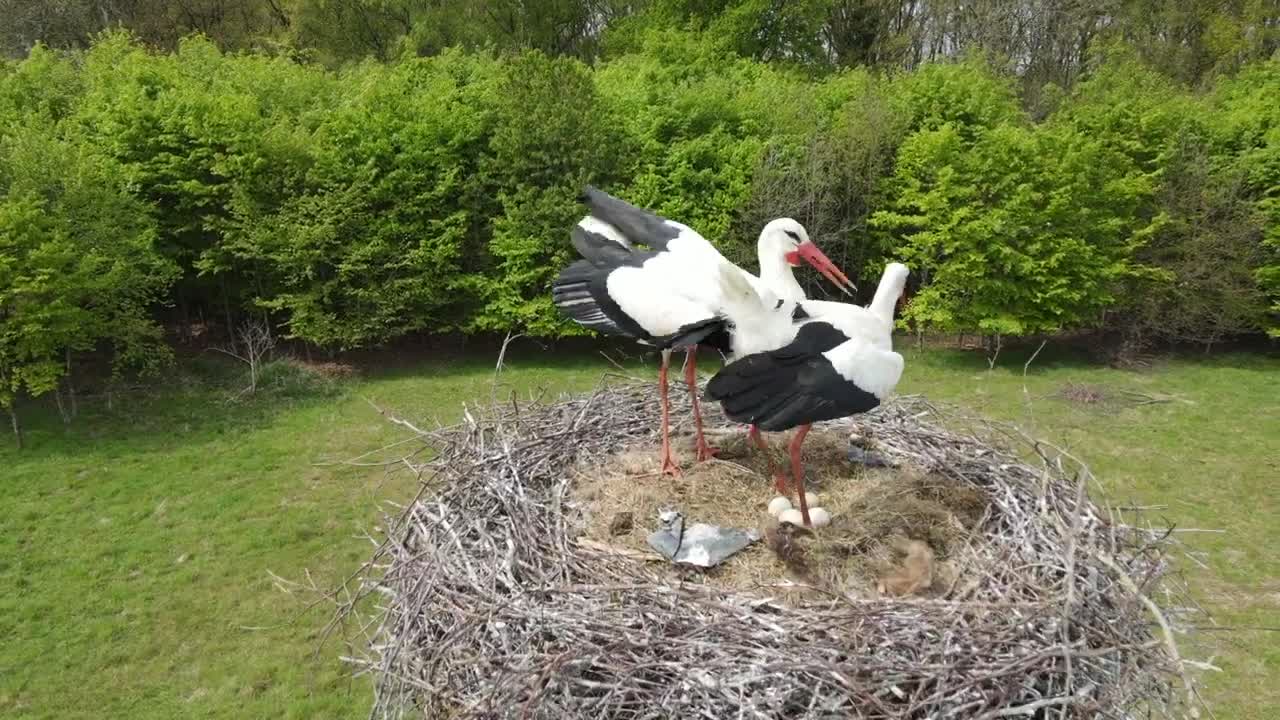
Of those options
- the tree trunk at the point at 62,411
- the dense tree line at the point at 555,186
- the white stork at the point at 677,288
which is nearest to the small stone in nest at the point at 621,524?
the white stork at the point at 677,288

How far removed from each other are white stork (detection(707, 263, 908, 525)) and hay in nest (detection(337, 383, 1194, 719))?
2.42ft

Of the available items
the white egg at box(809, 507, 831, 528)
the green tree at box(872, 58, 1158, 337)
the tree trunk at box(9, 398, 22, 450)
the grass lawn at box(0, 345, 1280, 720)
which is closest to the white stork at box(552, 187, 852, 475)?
the white egg at box(809, 507, 831, 528)

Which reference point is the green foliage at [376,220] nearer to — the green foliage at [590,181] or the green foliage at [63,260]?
the green foliage at [590,181]

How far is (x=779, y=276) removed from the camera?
4160 millimetres

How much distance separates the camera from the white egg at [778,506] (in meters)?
3.88

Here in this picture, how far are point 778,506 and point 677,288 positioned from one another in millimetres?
1156

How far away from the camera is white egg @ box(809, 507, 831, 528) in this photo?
149 inches

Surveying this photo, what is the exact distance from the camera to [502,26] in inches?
915

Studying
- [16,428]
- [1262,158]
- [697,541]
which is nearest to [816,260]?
[697,541]

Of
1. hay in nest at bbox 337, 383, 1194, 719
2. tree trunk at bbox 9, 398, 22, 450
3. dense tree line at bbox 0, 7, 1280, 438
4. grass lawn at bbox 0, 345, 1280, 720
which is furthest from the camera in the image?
dense tree line at bbox 0, 7, 1280, 438

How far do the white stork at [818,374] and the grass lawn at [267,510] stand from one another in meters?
3.03

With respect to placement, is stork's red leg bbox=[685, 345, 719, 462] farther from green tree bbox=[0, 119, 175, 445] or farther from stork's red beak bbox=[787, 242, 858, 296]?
green tree bbox=[0, 119, 175, 445]

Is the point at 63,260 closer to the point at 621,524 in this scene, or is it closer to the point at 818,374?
the point at 621,524

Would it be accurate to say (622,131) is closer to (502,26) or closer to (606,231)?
(606,231)
